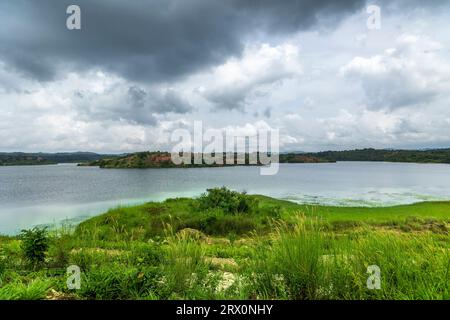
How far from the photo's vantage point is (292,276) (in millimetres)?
5176

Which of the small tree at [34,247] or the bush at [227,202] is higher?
the small tree at [34,247]

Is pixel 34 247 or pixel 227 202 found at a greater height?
pixel 34 247

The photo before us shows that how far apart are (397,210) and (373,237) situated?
25.7m

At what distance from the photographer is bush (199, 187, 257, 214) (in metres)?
22.2

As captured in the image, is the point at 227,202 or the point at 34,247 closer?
the point at 34,247

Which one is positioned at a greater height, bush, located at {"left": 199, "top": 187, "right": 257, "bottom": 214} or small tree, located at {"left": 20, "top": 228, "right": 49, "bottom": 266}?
small tree, located at {"left": 20, "top": 228, "right": 49, "bottom": 266}

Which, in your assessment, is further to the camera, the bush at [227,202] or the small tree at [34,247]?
the bush at [227,202]

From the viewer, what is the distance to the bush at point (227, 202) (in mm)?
22250

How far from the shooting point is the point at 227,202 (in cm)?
2273

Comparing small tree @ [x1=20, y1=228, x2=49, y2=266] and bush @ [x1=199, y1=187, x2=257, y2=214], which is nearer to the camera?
small tree @ [x1=20, y1=228, x2=49, y2=266]
